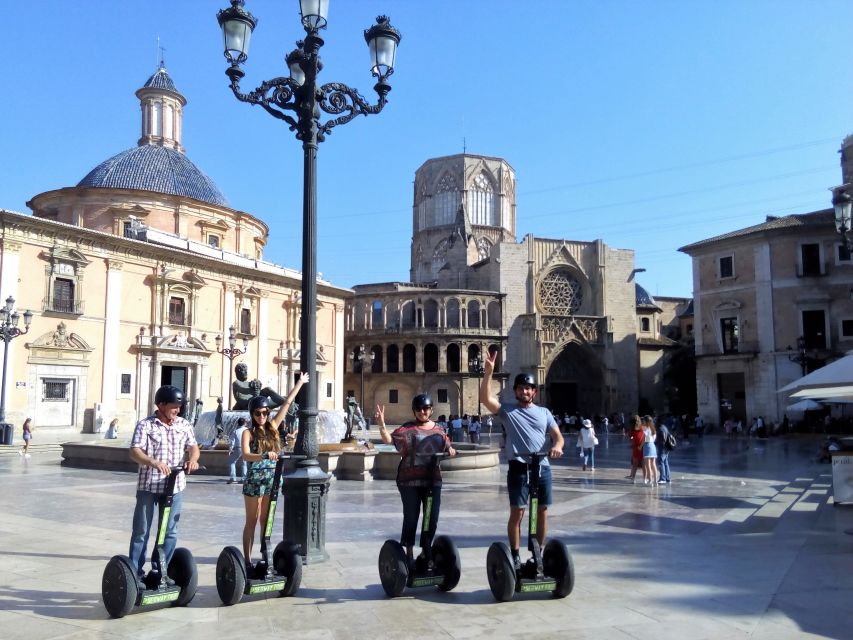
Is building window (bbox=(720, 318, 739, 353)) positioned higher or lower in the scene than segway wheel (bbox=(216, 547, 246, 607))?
higher

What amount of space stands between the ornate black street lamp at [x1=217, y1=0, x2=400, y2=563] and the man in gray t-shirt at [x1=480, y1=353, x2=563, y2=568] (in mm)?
1815

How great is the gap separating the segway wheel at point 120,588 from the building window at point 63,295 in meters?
26.0

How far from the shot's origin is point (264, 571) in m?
5.25

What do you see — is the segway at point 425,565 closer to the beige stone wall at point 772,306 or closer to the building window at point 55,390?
the building window at point 55,390

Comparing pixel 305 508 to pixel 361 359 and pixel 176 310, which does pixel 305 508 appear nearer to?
pixel 176 310

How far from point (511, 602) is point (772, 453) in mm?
20934

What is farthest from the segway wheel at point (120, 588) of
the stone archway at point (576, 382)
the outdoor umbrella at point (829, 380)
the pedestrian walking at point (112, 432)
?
the stone archway at point (576, 382)

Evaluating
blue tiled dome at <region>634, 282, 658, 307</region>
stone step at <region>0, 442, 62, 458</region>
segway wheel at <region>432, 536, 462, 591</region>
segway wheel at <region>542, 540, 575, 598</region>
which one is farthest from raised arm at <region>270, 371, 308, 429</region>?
blue tiled dome at <region>634, 282, 658, 307</region>

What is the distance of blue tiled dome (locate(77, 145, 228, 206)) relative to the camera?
121 ft

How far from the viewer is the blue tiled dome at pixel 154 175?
36.8 metres

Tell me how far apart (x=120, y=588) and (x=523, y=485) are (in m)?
2.89

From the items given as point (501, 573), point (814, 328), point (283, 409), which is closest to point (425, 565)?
point (501, 573)

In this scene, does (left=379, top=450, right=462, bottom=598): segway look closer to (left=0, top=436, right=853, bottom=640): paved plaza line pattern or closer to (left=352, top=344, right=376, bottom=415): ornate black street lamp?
(left=0, top=436, right=853, bottom=640): paved plaza line pattern

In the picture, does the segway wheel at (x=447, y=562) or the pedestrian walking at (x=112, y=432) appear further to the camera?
the pedestrian walking at (x=112, y=432)
